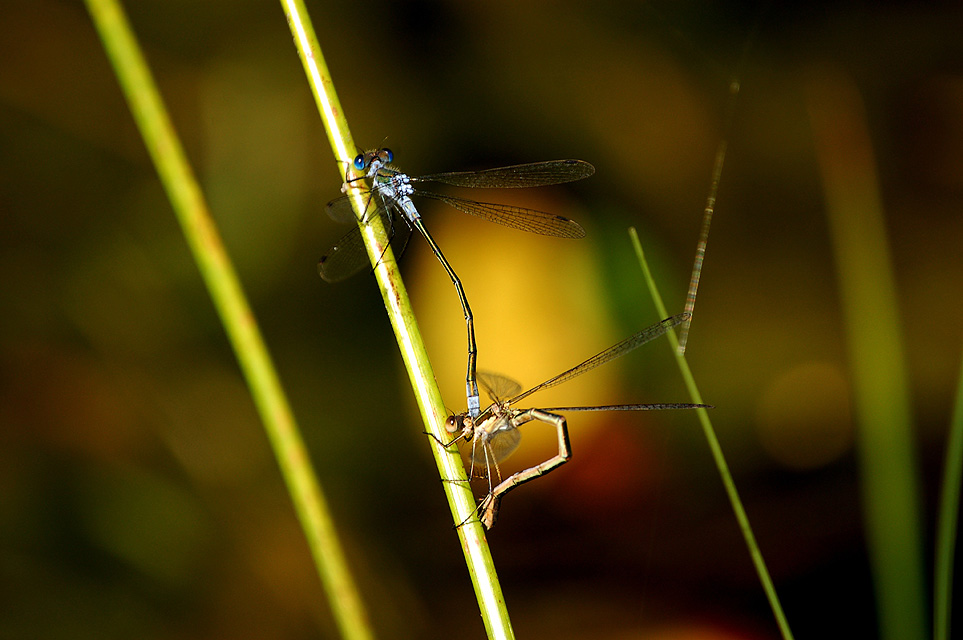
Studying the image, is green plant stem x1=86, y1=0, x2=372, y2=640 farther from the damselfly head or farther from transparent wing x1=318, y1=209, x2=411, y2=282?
transparent wing x1=318, y1=209, x2=411, y2=282

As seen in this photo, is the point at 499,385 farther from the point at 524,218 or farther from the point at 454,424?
the point at 524,218

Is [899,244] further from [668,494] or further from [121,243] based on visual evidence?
[121,243]

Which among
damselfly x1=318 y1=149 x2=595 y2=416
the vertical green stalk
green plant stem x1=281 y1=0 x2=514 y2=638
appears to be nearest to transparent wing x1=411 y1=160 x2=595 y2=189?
damselfly x1=318 y1=149 x2=595 y2=416

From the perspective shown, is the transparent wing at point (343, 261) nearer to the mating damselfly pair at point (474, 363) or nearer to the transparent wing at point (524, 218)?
the mating damselfly pair at point (474, 363)

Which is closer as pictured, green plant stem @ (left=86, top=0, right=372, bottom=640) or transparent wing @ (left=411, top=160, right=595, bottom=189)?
green plant stem @ (left=86, top=0, right=372, bottom=640)

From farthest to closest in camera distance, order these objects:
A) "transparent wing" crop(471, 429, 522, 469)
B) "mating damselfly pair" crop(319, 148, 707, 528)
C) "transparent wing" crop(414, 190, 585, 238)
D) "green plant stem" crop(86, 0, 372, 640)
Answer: "transparent wing" crop(414, 190, 585, 238) → "transparent wing" crop(471, 429, 522, 469) → "mating damselfly pair" crop(319, 148, 707, 528) → "green plant stem" crop(86, 0, 372, 640)

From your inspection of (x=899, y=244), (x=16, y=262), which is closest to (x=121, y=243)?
(x=16, y=262)

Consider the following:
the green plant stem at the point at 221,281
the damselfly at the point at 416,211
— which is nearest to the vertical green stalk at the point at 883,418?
the damselfly at the point at 416,211
